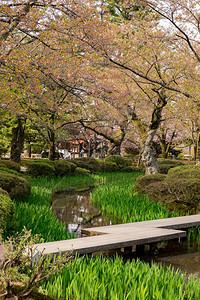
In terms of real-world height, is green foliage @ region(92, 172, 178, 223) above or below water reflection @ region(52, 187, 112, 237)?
above

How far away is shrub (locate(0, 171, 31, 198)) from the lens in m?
8.32

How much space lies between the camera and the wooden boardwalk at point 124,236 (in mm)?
4352

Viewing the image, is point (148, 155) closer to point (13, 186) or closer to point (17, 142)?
point (17, 142)

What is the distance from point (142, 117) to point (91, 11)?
55.6ft

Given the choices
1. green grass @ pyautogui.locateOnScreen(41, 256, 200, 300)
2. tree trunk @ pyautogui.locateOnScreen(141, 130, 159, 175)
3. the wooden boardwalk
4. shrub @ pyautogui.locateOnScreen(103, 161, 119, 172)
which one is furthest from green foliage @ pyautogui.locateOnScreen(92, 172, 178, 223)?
shrub @ pyautogui.locateOnScreen(103, 161, 119, 172)

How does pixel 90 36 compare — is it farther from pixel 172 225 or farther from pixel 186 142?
pixel 186 142

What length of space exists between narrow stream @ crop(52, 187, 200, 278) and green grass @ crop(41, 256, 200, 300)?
1.33 m

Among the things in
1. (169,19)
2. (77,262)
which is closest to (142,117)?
(169,19)

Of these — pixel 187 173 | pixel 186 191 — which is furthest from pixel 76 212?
pixel 187 173

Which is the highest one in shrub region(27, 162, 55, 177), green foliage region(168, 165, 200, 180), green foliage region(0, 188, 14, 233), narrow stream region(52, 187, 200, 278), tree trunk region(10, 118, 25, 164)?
tree trunk region(10, 118, 25, 164)

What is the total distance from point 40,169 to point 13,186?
706 centimetres

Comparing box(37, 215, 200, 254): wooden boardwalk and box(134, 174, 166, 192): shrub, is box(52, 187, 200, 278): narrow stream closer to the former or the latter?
box(37, 215, 200, 254): wooden boardwalk

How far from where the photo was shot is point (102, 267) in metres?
3.57

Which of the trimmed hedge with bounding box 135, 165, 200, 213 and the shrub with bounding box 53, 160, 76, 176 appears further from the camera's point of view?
the shrub with bounding box 53, 160, 76, 176
